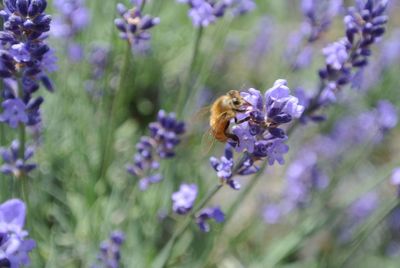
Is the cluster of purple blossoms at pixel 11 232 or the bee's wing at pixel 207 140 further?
the bee's wing at pixel 207 140

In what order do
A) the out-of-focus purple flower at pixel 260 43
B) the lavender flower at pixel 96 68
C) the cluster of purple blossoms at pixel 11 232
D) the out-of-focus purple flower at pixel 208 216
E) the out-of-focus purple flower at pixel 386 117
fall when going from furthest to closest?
1. the out-of-focus purple flower at pixel 260 43
2. the lavender flower at pixel 96 68
3. the out-of-focus purple flower at pixel 386 117
4. the out-of-focus purple flower at pixel 208 216
5. the cluster of purple blossoms at pixel 11 232

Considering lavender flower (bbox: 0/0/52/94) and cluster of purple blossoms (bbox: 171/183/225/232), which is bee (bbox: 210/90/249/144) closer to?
cluster of purple blossoms (bbox: 171/183/225/232)

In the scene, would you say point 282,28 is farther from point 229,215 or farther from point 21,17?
point 21,17

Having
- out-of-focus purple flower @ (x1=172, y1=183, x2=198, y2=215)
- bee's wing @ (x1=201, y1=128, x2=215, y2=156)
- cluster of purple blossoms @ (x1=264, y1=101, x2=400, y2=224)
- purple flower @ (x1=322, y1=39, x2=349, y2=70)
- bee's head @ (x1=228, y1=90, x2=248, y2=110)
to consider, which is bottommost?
cluster of purple blossoms @ (x1=264, y1=101, x2=400, y2=224)

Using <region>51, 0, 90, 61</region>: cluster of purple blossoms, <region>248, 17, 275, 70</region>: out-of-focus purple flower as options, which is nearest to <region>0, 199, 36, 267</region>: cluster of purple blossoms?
<region>51, 0, 90, 61</region>: cluster of purple blossoms

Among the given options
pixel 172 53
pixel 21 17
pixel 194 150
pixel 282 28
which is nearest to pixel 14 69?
pixel 21 17

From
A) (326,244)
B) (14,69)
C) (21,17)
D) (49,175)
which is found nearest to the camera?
(21,17)

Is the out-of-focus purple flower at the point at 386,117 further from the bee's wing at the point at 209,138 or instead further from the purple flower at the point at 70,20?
the purple flower at the point at 70,20

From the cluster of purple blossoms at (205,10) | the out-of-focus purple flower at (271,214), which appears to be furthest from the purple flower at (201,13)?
the out-of-focus purple flower at (271,214)
